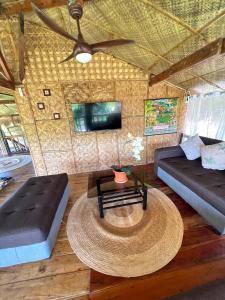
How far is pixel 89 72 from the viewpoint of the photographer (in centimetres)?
323

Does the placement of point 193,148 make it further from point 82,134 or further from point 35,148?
point 35,148

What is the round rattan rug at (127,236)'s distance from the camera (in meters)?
1.44

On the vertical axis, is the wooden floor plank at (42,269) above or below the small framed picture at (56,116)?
below

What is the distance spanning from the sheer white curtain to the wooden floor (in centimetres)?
247

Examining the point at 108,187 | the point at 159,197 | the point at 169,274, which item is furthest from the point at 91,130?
the point at 169,274

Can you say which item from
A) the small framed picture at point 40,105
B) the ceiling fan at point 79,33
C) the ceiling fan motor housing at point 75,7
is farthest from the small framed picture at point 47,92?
the ceiling fan motor housing at point 75,7

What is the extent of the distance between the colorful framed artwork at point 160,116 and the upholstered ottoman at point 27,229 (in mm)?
2951

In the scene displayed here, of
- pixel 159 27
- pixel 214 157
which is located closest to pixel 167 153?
pixel 214 157

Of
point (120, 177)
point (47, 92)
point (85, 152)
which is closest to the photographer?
point (120, 177)

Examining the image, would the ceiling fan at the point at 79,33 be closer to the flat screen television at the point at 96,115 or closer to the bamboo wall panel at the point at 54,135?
the flat screen television at the point at 96,115

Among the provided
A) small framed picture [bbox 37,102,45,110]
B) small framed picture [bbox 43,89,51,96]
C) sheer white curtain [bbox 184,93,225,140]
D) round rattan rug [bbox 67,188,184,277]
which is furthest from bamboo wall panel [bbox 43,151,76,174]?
sheer white curtain [bbox 184,93,225,140]

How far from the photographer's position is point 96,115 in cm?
339

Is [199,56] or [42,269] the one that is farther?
[199,56]

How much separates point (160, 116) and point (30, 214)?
3.54 metres
